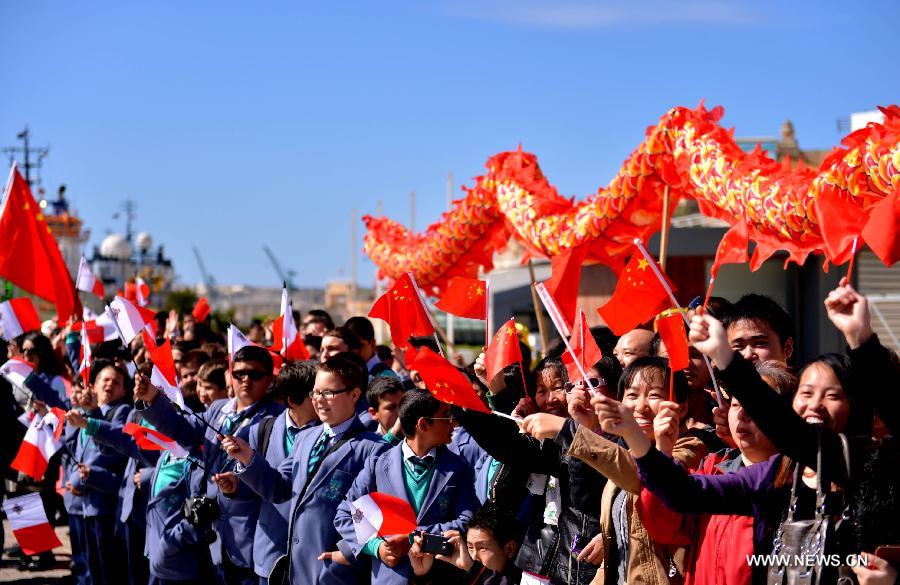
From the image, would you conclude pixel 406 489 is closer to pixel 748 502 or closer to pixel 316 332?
pixel 748 502

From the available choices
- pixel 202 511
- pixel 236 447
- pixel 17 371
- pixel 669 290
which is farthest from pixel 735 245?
pixel 17 371

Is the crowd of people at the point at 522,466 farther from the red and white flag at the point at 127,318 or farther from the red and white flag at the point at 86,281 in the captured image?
the red and white flag at the point at 86,281

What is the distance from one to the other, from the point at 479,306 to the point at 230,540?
6.49 ft

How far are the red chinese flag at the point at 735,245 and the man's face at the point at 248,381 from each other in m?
2.50

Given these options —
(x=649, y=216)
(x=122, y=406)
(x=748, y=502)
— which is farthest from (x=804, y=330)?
(x=748, y=502)

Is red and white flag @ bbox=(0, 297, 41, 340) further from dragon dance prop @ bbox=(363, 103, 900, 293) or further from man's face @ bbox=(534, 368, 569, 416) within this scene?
man's face @ bbox=(534, 368, 569, 416)

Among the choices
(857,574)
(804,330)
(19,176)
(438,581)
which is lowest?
(804,330)

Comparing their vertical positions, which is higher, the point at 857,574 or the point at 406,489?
the point at 857,574

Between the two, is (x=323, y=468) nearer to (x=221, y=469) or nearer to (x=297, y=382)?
(x=297, y=382)

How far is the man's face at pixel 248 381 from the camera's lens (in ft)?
23.6

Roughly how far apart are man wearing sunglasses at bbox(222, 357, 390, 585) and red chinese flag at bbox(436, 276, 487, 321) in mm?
550

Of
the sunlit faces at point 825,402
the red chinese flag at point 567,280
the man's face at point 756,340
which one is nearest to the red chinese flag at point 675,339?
the man's face at point 756,340

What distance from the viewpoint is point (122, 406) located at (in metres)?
8.51

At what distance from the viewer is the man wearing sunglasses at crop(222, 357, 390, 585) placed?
6.14 m
